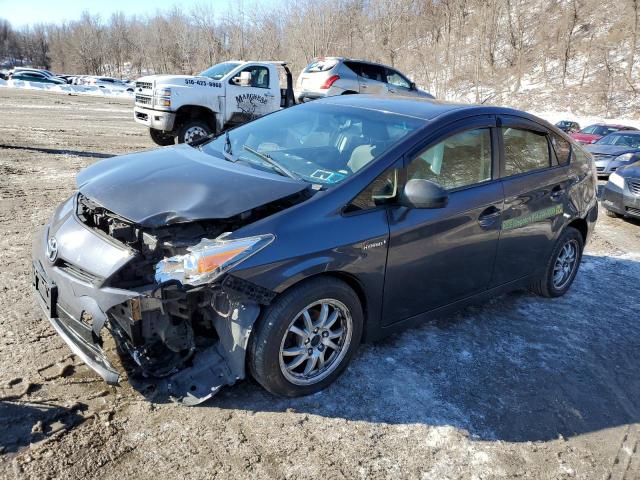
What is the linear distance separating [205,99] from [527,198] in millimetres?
8083

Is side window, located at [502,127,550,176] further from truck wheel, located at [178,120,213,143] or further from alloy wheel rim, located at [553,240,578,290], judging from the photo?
truck wheel, located at [178,120,213,143]

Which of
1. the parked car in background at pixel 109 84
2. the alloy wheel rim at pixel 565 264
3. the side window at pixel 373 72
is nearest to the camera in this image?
the alloy wheel rim at pixel 565 264

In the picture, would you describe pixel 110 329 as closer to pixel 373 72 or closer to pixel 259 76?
pixel 259 76

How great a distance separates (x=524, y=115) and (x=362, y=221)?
2.11 metres

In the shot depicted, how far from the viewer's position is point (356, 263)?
3010 mm

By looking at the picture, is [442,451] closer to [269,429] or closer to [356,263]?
[269,429]

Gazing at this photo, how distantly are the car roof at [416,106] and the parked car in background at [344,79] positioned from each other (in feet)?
34.5

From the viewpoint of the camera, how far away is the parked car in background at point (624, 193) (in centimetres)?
815

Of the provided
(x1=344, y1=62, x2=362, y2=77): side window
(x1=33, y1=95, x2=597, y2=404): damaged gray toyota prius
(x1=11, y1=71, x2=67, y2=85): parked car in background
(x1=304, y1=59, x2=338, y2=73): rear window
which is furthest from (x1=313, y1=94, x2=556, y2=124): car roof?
(x1=11, y1=71, x2=67, y2=85): parked car in background

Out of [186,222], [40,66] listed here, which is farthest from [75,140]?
[40,66]

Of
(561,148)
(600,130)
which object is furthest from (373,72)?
(561,148)

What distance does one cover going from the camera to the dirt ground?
2.56 meters

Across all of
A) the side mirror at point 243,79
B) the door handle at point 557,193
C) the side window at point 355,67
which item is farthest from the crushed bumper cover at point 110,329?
the side window at point 355,67

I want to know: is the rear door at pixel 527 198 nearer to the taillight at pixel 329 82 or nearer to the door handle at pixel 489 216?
the door handle at pixel 489 216
